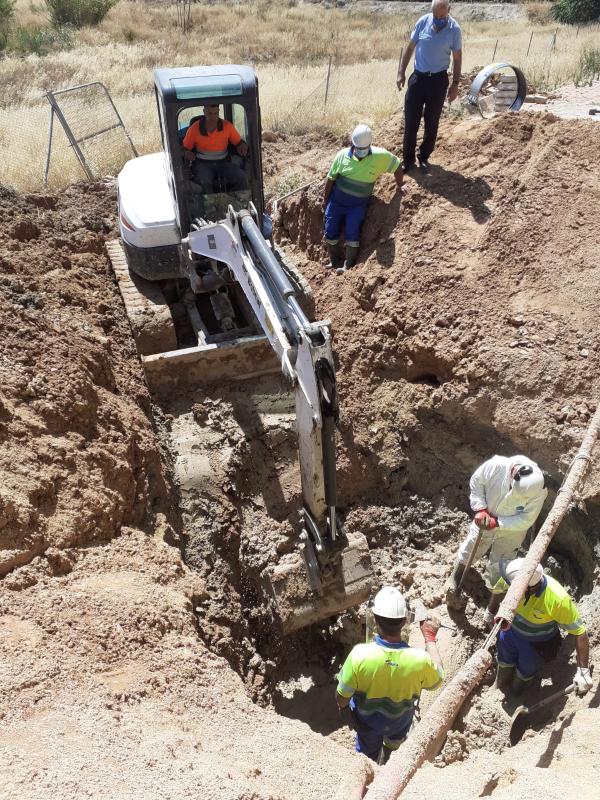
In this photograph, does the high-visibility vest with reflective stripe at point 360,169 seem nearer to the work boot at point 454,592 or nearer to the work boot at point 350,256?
the work boot at point 350,256

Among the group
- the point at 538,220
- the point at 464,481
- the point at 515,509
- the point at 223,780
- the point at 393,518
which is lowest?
the point at 393,518

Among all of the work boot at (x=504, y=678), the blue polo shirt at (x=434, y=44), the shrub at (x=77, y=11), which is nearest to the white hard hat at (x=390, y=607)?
the work boot at (x=504, y=678)

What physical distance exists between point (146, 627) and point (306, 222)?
19.8 ft

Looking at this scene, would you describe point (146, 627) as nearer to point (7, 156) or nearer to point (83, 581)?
point (83, 581)

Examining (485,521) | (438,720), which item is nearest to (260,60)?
(485,521)

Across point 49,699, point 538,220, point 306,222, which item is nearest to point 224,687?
point 49,699

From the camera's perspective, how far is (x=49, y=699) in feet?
11.2

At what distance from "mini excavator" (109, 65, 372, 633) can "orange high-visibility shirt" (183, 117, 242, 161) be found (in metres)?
0.10

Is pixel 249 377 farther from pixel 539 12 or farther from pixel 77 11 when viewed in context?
pixel 539 12

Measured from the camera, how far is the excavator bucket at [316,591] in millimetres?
5152

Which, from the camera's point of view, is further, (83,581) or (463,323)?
(463,323)

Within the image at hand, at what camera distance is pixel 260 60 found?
22078 millimetres

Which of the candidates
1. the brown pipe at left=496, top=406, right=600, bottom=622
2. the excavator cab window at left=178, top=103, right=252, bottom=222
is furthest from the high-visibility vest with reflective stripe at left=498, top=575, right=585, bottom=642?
the excavator cab window at left=178, top=103, right=252, bottom=222

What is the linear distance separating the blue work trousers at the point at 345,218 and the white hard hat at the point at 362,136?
2.35ft
